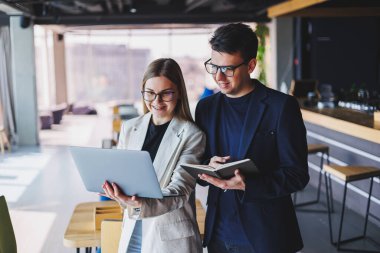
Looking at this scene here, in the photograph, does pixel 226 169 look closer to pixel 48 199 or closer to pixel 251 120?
pixel 251 120

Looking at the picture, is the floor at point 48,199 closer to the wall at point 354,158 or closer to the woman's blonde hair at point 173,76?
the wall at point 354,158

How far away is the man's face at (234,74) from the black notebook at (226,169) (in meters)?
0.33

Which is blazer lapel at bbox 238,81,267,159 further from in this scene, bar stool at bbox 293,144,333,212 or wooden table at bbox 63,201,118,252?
bar stool at bbox 293,144,333,212

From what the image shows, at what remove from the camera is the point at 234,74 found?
1.95 meters

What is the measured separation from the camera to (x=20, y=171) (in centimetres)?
872

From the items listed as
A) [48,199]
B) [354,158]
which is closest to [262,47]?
[354,158]

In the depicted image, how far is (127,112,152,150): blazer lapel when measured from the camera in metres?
2.23

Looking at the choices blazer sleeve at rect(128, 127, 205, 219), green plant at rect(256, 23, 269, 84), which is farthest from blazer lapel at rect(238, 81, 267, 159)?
green plant at rect(256, 23, 269, 84)

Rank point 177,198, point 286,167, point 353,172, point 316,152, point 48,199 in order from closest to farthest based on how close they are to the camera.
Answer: point 286,167
point 177,198
point 353,172
point 316,152
point 48,199

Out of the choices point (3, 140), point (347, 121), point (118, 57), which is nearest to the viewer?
point (347, 121)

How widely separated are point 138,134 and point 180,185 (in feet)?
1.13

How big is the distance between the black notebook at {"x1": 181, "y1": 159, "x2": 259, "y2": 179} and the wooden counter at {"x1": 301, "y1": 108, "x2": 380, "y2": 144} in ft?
10.8

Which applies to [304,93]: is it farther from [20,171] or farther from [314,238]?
[20,171]

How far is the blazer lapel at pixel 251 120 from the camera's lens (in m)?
1.96
